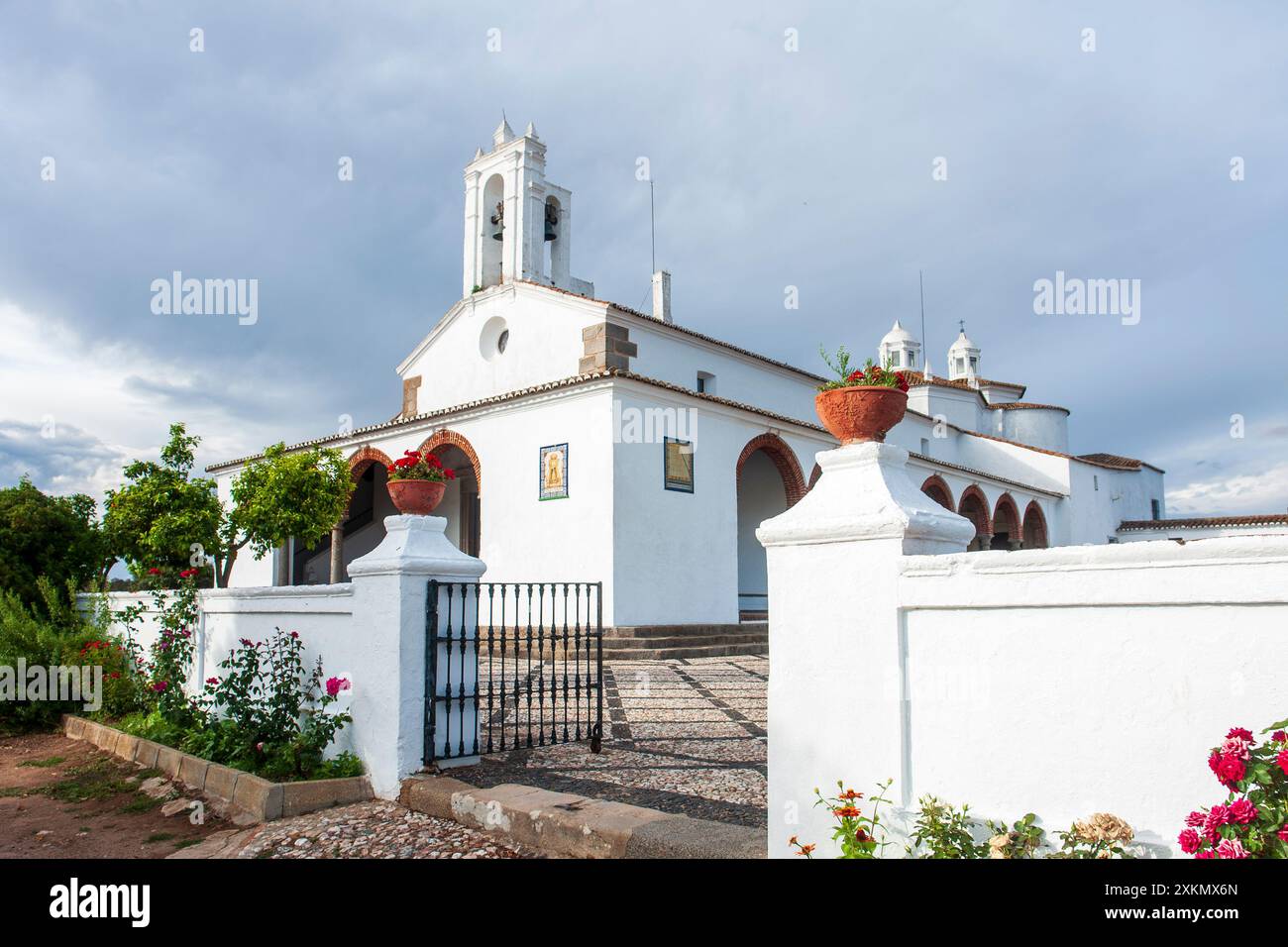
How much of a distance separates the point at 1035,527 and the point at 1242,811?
97.3 ft

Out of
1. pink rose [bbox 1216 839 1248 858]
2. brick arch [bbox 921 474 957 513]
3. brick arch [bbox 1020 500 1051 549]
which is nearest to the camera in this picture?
pink rose [bbox 1216 839 1248 858]

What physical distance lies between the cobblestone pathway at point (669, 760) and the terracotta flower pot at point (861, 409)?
2.03 meters

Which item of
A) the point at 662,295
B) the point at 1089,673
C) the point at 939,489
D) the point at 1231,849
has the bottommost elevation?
the point at 1231,849

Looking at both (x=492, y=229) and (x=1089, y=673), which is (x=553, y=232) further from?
(x=1089, y=673)

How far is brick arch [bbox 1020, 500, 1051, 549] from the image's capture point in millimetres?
28719

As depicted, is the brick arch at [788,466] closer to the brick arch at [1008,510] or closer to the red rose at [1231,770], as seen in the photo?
the brick arch at [1008,510]

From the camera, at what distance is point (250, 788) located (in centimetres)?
516

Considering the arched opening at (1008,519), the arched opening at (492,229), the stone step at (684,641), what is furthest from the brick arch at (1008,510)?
the arched opening at (492,229)

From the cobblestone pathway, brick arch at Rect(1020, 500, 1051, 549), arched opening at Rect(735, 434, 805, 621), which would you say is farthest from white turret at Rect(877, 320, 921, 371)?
the cobblestone pathway

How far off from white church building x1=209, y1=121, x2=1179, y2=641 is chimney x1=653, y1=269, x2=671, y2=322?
83mm

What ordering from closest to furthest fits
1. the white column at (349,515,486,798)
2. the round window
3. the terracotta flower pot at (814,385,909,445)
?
the terracotta flower pot at (814,385,909,445), the white column at (349,515,486,798), the round window

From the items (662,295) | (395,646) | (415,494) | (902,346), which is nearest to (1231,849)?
(395,646)

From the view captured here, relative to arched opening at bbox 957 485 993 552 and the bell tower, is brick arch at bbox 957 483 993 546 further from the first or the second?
the bell tower

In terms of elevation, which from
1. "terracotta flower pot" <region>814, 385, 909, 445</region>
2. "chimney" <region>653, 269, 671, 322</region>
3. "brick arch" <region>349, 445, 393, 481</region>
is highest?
"chimney" <region>653, 269, 671, 322</region>
